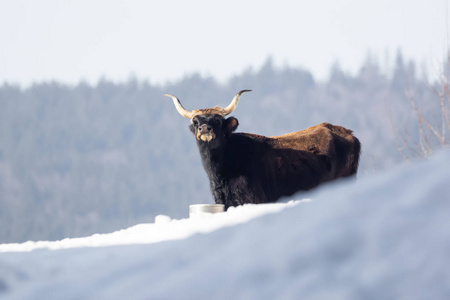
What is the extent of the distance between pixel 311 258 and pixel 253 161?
232 inches

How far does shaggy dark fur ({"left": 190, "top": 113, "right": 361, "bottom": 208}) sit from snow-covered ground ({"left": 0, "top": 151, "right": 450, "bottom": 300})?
5.09 metres

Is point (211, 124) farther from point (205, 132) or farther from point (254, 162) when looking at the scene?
point (254, 162)

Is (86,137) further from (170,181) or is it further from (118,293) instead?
(118,293)

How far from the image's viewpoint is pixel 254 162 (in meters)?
8.00

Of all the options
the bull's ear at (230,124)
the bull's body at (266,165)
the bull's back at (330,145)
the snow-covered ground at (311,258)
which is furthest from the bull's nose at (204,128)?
the snow-covered ground at (311,258)

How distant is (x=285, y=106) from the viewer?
67.8 metres

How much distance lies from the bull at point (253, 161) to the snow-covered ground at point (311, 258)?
16.7 ft

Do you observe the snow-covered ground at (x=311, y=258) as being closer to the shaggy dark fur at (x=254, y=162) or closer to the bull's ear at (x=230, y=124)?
the shaggy dark fur at (x=254, y=162)

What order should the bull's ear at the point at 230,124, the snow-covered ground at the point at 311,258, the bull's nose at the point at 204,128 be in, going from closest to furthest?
the snow-covered ground at the point at 311,258 → the bull's nose at the point at 204,128 → the bull's ear at the point at 230,124

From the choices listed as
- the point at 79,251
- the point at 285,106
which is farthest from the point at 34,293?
the point at 285,106

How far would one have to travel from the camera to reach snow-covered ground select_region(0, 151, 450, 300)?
78.6 inches

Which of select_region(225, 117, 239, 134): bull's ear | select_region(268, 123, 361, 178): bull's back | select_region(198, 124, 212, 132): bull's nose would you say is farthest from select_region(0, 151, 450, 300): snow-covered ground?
select_region(268, 123, 361, 178): bull's back

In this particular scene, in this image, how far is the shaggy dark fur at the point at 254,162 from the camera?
7.88 metres

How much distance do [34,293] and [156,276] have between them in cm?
49
